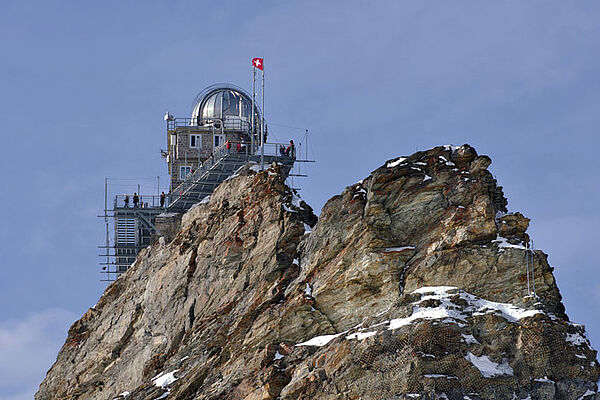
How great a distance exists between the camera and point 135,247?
105188 mm

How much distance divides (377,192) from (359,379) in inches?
577

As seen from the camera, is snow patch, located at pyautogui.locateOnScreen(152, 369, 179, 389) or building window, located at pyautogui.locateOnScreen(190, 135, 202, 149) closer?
snow patch, located at pyautogui.locateOnScreen(152, 369, 179, 389)

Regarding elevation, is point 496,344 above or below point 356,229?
below

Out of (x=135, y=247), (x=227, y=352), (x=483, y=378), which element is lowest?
(x=483, y=378)

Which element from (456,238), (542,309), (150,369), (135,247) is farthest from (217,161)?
(542,309)

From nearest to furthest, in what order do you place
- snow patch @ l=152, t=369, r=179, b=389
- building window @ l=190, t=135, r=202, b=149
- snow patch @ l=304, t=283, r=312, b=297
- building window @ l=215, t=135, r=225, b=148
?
snow patch @ l=304, t=283, r=312, b=297, snow patch @ l=152, t=369, r=179, b=389, building window @ l=215, t=135, r=225, b=148, building window @ l=190, t=135, r=202, b=149

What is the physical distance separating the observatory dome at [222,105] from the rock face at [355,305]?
20266mm

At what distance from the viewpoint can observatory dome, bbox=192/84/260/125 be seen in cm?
11457

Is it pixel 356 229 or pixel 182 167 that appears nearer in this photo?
pixel 356 229

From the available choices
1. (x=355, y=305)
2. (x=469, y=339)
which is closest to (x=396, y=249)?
(x=355, y=305)

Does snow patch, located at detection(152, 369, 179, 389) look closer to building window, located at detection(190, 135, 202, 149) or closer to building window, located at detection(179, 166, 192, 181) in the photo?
building window, located at detection(179, 166, 192, 181)

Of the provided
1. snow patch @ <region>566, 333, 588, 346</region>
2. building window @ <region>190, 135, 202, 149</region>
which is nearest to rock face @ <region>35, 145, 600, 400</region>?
snow patch @ <region>566, 333, 588, 346</region>

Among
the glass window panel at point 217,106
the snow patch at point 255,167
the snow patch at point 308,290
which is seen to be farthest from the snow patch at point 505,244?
the glass window panel at point 217,106

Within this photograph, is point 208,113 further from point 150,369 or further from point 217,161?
point 150,369
